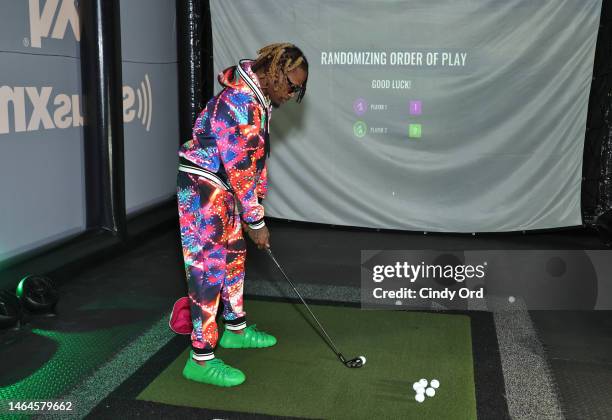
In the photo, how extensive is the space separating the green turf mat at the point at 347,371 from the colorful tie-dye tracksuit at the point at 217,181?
0.75 ft

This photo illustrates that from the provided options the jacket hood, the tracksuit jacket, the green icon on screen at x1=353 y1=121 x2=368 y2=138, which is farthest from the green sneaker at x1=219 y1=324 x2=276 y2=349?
the green icon on screen at x1=353 y1=121 x2=368 y2=138

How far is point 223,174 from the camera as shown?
2.63 metres

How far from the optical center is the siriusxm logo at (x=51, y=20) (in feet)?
12.6

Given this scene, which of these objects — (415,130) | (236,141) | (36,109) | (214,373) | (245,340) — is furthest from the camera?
(415,130)

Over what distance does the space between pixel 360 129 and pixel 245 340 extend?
2.71m

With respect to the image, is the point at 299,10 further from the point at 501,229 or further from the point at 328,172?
the point at 501,229

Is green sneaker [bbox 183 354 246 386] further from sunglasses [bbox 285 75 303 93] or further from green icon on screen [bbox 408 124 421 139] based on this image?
green icon on screen [bbox 408 124 421 139]

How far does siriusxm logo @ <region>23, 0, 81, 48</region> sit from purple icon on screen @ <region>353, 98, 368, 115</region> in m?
2.17

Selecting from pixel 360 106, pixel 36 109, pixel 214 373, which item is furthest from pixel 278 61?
pixel 360 106

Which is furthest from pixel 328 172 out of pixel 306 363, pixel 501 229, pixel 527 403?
pixel 527 403

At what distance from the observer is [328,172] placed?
5.53 m

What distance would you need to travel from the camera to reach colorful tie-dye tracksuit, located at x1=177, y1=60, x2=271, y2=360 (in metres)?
2.53

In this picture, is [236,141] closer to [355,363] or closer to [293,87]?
[293,87]

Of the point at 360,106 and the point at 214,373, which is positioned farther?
the point at 360,106
